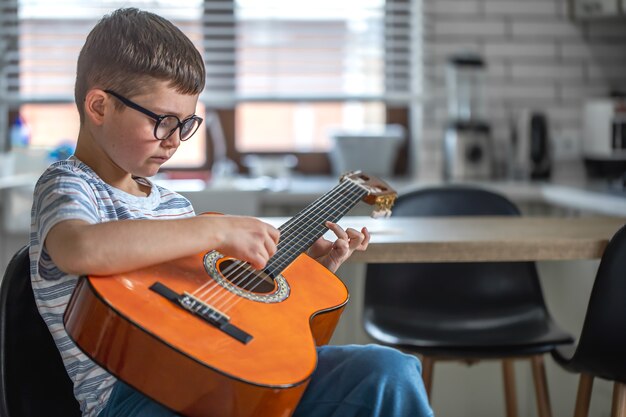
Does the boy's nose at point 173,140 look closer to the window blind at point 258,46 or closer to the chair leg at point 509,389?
the chair leg at point 509,389

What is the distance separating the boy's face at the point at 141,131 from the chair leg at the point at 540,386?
3.72 feet

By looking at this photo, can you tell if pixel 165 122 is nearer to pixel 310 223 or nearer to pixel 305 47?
pixel 310 223

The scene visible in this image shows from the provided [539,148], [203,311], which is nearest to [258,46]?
[539,148]

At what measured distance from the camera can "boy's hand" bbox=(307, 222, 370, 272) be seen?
4.61 feet

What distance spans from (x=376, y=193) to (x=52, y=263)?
0.59 m

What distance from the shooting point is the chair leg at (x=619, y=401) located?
5.26ft

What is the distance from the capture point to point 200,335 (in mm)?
1037

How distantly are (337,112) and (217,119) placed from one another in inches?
21.4

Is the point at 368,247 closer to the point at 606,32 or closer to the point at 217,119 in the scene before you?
the point at 217,119

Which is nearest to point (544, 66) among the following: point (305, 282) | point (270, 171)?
point (270, 171)

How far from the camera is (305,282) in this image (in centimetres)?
127

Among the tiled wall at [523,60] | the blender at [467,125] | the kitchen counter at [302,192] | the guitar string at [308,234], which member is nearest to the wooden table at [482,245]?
the guitar string at [308,234]

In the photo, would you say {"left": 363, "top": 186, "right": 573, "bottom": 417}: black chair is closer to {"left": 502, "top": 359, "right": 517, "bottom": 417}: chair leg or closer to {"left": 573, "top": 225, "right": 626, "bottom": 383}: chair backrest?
{"left": 502, "top": 359, "right": 517, "bottom": 417}: chair leg

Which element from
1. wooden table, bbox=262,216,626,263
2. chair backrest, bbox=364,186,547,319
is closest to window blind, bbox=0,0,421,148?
chair backrest, bbox=364,186,547,319
